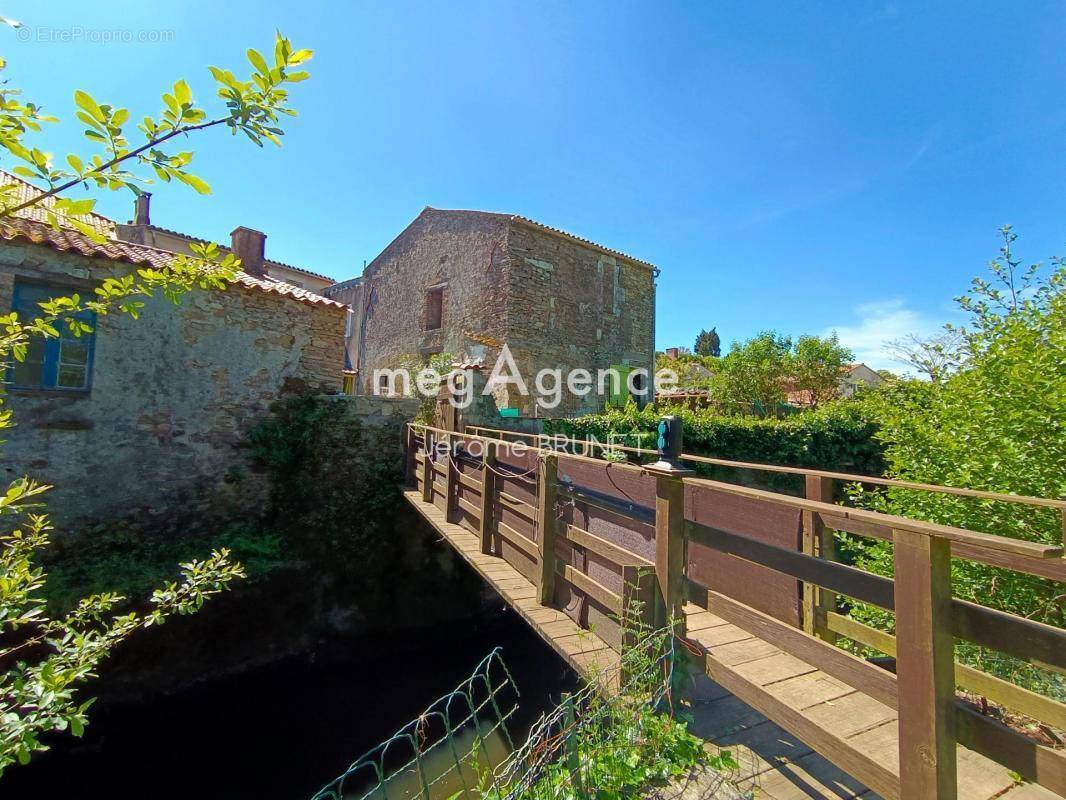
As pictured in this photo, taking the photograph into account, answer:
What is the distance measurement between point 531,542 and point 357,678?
542cm

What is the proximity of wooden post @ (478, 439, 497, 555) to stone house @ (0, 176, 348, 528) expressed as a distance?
5.16 meters

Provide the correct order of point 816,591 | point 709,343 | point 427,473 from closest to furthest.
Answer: point 816,591
point 427,473
point 709,343

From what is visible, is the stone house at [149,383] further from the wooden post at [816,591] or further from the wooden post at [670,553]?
the wooden post at [816,591]

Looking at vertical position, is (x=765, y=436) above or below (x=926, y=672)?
above

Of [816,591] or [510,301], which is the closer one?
[816,591]

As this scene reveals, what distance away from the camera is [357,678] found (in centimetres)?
739

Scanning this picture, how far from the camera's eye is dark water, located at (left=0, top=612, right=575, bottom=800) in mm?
5277

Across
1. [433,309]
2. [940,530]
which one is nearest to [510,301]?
[433,309]

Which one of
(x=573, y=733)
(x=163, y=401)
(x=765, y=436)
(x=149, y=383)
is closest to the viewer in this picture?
(x=573, y=733)

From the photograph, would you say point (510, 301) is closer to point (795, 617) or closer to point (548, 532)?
point (548, 532)

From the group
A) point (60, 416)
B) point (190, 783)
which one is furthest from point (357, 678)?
point (60, 416)

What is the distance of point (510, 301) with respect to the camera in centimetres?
1262

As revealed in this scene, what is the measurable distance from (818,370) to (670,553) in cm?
1770

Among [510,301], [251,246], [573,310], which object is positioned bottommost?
[510,301]
